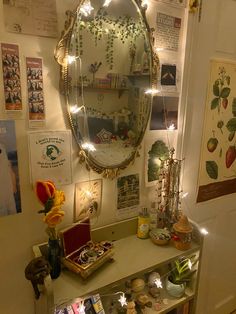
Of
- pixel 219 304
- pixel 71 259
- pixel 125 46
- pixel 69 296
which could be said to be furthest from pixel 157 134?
pixel 219 304

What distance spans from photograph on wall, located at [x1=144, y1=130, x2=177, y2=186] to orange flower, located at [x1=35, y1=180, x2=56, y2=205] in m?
0.55

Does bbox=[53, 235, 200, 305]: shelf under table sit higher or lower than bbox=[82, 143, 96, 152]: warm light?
lower

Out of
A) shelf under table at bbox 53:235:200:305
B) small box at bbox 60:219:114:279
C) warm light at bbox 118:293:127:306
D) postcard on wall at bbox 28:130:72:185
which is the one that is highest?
postcard on wall at bbox 28:130:72:185

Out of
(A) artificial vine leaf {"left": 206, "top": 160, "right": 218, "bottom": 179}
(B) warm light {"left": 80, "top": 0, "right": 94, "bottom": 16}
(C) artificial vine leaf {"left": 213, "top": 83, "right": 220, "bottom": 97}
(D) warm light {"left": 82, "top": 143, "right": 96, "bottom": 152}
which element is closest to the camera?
(B) warm light {"left": 80, "top": 0, "right": 94, "bottom": 16}

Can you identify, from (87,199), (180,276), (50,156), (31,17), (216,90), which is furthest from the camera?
(216,90)

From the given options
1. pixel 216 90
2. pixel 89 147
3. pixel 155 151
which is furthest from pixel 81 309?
pixel 216 90

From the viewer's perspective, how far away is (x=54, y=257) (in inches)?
39.6

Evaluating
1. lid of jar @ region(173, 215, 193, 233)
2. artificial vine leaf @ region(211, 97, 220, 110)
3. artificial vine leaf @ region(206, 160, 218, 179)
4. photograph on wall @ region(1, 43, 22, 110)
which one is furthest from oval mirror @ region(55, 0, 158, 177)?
artificial vine leaf @ region(206, 160, 218, 179)

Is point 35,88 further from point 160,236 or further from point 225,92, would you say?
point 225,92

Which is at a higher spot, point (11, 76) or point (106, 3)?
point (106, 3)

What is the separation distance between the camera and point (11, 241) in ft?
3.44

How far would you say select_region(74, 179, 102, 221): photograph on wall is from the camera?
3.83 feet

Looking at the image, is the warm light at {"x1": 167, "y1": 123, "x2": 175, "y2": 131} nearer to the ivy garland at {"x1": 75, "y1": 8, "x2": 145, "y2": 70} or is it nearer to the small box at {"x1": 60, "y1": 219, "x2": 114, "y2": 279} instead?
the ivy garland at {"x1": 75, "y1": 8, "x2": 145, "y2": 70}

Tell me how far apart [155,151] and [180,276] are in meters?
0.62
